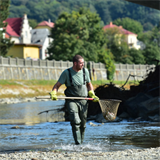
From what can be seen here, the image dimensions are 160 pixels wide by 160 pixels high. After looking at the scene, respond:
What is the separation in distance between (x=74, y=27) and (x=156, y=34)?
62.5 meters

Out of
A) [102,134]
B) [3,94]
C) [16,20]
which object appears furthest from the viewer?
[16,20]

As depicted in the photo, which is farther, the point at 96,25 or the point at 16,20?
the point at 16,20

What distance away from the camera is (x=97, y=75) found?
58.6m

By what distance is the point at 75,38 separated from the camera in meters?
63.8

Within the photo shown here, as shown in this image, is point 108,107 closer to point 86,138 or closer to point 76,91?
point 76,91

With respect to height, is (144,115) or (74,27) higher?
(74,27)

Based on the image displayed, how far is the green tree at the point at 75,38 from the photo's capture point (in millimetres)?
62875

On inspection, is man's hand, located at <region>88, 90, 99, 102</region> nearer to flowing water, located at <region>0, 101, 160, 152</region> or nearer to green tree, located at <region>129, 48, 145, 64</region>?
flowing water, located at <region>0, 101, 160, 152</region>

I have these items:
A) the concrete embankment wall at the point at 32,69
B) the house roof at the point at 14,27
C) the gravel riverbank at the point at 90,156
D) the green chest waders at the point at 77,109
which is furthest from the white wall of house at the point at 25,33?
the gravel riverbank at the point at 90,156

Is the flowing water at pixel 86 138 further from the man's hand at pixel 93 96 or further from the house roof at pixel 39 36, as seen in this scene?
the house roof at pixel 39 36

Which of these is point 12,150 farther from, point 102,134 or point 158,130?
point 158,130

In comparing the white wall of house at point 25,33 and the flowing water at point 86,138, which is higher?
the white wall of house at point 25,33

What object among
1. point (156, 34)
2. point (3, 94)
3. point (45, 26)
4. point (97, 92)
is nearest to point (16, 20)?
point (45, 26)

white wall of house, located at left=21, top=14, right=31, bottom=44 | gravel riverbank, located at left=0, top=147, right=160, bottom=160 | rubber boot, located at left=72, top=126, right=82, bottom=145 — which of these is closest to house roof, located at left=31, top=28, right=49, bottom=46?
white wall of house, located at left=21, top=14, right=31, bottom=44
